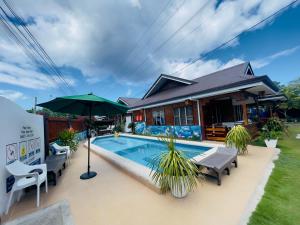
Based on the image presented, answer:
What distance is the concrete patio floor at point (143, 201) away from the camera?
2861mm

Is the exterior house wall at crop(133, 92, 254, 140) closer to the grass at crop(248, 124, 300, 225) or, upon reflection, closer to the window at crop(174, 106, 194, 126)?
the window at crop(174, 106, 194, 126)

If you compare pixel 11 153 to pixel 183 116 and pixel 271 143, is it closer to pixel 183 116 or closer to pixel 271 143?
pixel 271 143

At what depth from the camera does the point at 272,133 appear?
7.71 meters

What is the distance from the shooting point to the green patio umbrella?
15.8 ft

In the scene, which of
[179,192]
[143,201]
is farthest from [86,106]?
[179,192]

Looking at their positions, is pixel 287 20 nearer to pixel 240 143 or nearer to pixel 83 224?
pixel 240 143

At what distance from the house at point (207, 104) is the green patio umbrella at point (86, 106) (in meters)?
6.62

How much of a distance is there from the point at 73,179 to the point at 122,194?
7.95 ft

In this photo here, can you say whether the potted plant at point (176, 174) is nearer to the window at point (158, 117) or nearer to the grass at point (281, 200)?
the grass at point (281, 200)

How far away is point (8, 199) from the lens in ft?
11.6

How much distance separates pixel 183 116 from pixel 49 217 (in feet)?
36.5

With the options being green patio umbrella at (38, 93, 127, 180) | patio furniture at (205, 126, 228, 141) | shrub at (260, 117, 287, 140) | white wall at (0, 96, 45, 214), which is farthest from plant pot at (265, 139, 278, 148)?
white wall at (0, 96, 45, 214)

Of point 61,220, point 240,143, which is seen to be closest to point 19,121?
point 61,220

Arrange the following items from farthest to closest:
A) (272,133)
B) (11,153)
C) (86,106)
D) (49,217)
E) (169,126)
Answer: (169,126) → (272,133) → (86,106) → (11,153) → (49,217)
